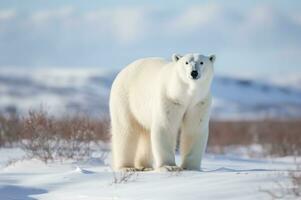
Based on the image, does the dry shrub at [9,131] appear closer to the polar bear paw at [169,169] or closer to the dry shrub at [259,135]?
the dry shrub at [259,135]

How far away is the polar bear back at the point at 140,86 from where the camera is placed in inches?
272

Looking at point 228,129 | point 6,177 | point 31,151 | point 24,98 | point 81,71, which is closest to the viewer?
point 6,177

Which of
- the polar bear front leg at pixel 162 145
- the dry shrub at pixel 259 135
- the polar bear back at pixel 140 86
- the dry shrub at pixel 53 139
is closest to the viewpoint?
the polar bear front leg at pixel 162 145

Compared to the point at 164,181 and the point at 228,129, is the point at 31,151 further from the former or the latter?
the point at 228,129

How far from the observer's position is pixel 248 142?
16.1 meters

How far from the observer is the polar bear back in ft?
22.7

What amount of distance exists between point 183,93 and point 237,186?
151 centimetres

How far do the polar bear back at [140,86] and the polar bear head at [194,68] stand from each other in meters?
0.34

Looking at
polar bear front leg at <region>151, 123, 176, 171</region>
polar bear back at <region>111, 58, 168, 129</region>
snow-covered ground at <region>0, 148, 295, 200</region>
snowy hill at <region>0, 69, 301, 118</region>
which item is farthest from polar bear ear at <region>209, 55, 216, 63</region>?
snowy hill at <region>0, 69, 301, 118</region>

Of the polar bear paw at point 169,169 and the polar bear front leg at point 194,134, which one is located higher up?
the polar bear front leg at point 194,134

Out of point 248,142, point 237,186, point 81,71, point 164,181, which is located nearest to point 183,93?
point 164,181

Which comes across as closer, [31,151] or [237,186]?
[237,186]

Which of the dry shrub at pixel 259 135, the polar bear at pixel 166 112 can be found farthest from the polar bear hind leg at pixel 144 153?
the dry shrub at pixel 259 135

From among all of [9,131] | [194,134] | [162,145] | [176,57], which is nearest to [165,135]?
[162,145]
